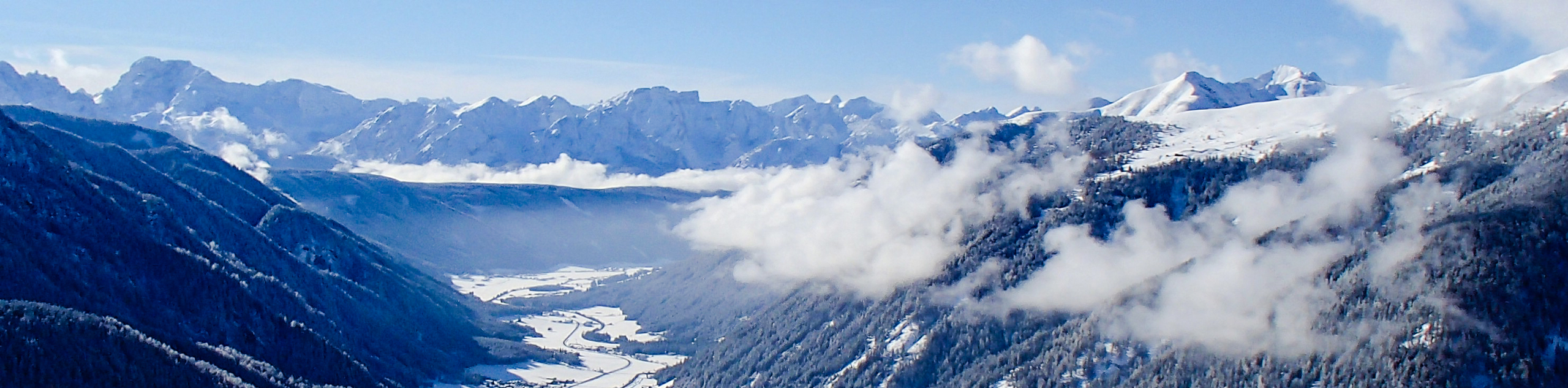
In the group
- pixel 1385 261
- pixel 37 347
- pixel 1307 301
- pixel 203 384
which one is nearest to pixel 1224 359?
pixel 1307 301

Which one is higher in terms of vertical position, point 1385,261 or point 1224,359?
point 1385,261

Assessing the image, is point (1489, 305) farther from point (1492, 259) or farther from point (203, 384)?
point (203, 384)

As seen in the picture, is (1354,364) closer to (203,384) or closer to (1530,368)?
(1530,368)

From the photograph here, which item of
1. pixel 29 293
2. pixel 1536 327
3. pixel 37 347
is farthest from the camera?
pixel 29 293

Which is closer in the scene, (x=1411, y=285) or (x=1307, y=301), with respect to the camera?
(x=1411, y=285)

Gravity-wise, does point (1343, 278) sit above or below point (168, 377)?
above

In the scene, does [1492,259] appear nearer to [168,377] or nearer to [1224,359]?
[1224,359]

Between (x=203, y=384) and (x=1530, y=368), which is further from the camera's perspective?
(x=203, y=384)

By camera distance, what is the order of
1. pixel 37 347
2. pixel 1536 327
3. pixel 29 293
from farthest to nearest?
1. pixel 29 293
2. pixel 1536 327
3. pixel 37 347

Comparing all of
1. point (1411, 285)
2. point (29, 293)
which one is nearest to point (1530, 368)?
point (1411, 285)
